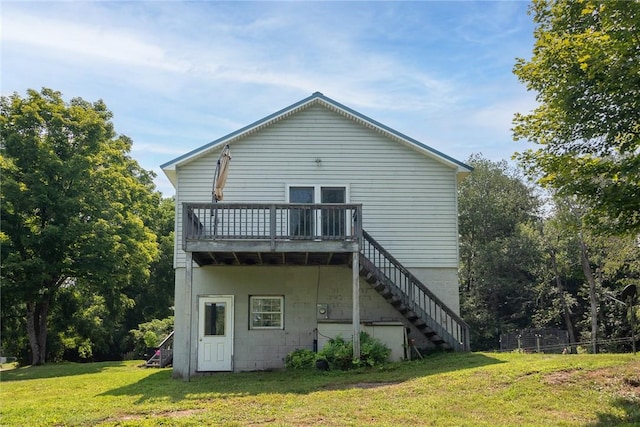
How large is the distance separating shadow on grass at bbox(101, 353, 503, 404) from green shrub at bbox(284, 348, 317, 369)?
1.12 ft

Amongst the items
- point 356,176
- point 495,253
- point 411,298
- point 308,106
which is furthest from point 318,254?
point 495,253

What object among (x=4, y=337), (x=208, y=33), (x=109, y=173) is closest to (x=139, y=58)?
(x=208, y=33)

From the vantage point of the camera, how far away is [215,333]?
16.0m

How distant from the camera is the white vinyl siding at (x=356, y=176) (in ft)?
54.6

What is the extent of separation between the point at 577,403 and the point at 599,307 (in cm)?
2530

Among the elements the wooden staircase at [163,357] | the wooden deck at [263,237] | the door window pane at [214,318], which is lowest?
the wooden staircase at [163,357]

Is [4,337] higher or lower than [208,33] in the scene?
lower

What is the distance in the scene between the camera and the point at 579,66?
9906 mm

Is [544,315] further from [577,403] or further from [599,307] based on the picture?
[577,403]

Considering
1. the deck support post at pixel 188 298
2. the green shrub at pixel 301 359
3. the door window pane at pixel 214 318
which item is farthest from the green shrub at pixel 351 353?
the door window pane at pixel 214 318

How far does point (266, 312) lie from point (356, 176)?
465cm

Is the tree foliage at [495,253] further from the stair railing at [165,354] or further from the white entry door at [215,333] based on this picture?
the white entry door at [215,333]

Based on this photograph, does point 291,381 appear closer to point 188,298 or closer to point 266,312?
point 188,298

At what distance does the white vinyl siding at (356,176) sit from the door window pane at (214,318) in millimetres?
1751
